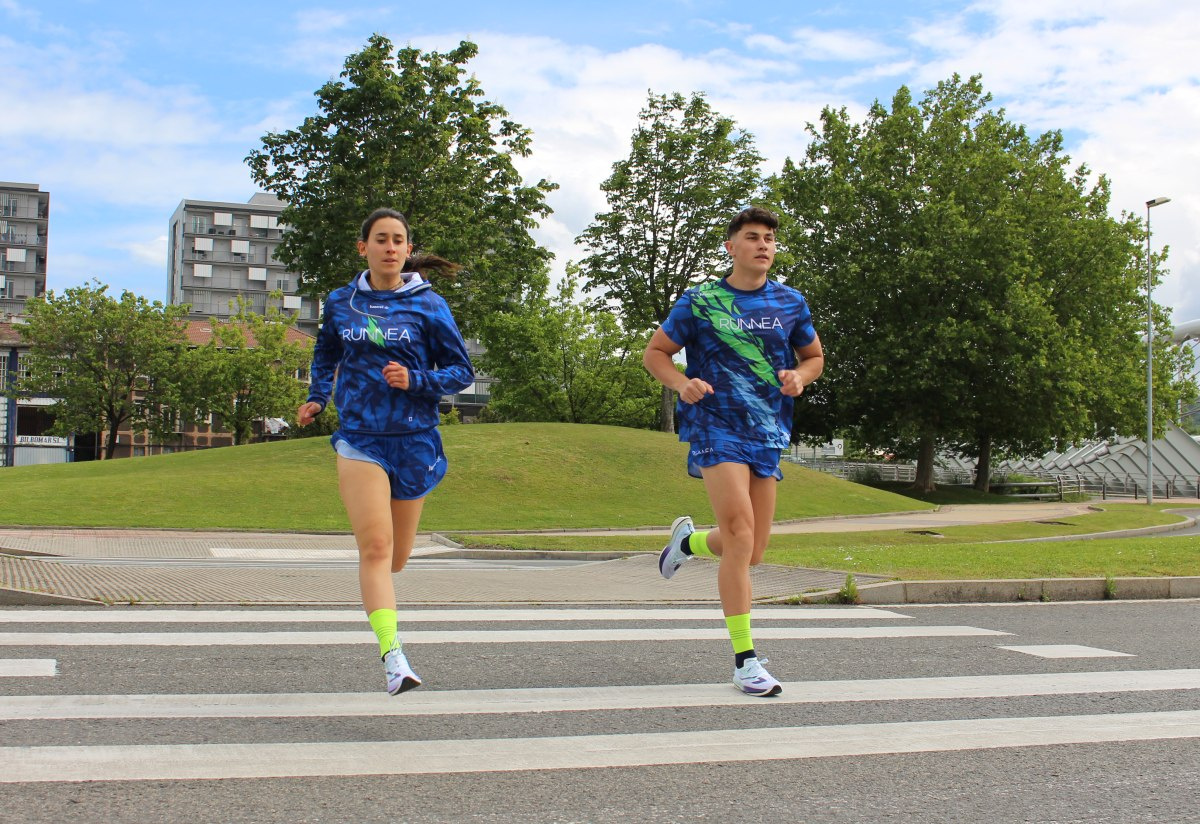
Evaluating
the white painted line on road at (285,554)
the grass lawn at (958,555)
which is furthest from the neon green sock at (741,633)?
the white painted line on road at (285,554)

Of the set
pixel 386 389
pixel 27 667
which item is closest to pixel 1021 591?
pixel 386 389

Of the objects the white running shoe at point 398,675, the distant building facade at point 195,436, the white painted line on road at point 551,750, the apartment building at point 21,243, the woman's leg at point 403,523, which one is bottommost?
the distant building facade at point 195,436

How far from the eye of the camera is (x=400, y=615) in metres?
6.89

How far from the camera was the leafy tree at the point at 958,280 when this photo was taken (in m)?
39.5

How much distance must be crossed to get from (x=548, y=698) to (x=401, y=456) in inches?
48.3

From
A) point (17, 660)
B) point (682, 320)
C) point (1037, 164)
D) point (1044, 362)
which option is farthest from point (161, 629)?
point (1037, 164)

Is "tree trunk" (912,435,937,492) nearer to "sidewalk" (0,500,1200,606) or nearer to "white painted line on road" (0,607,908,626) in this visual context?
"sidewalk" (0,500,1200,606)

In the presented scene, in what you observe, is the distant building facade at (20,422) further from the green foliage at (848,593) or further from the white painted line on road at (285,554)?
the green foliage at (848,593)

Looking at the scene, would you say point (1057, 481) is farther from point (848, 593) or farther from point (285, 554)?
point (848, 593)

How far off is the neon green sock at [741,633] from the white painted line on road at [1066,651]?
6.69 feet

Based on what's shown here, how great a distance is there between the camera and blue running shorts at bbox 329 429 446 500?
15.5 ft

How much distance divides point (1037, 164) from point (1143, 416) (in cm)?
1112

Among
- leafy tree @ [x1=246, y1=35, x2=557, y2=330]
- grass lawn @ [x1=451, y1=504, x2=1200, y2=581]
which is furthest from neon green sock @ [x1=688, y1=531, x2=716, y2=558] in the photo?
leafy tree @ [x1=246, y1=35, x2=557, y2=330]

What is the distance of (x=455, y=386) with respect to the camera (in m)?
4.84
